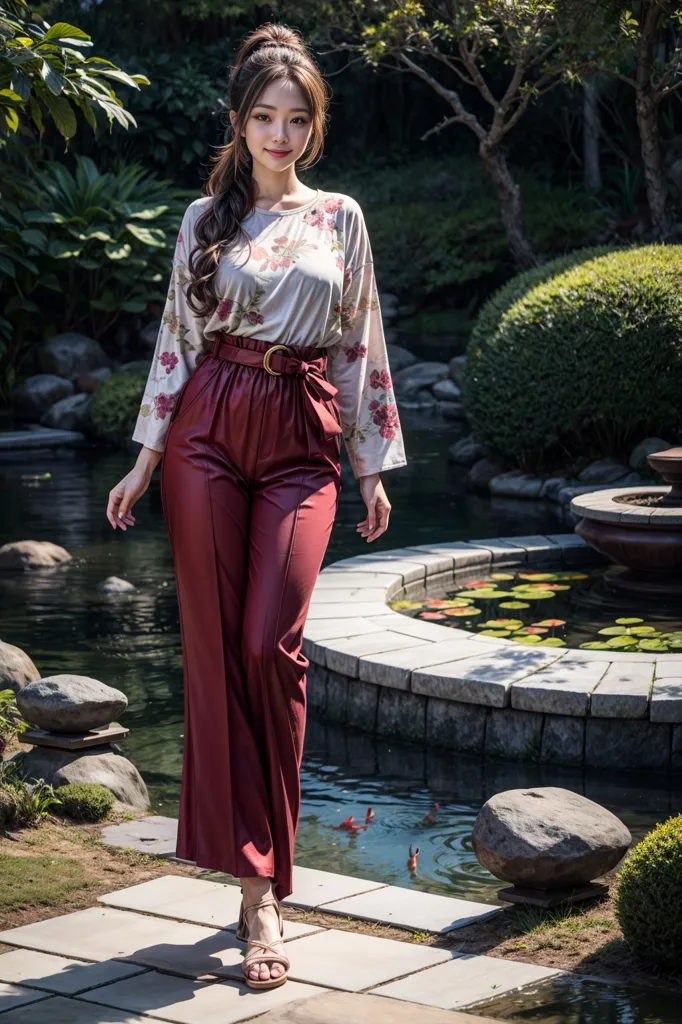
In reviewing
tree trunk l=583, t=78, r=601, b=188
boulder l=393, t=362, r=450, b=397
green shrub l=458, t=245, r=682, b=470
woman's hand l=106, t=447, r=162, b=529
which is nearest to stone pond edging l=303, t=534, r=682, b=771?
woman's hand l=106, t=447, r=162, b=529

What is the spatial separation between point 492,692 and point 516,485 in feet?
19.7

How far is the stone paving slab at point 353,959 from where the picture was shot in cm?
290

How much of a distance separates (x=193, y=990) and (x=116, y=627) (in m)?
4.46

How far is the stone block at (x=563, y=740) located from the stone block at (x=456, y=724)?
0.82ft

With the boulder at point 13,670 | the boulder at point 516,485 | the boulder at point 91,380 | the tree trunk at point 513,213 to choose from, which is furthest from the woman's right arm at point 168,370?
the boulder at point 91,380

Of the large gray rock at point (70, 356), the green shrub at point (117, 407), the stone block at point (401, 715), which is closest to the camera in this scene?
the stone block at point (401, 715)

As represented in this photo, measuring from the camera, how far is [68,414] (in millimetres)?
15430

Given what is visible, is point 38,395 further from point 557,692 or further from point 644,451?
point 557,692

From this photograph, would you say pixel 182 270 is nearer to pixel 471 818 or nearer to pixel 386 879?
pixel 386 879

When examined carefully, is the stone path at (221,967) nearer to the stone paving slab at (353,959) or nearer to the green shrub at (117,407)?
the stone paving slab at (353,959)

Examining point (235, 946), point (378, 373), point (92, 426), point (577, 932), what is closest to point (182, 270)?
point (378, 373)

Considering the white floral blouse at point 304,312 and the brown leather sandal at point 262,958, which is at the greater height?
the white floral blouse at point 304,312

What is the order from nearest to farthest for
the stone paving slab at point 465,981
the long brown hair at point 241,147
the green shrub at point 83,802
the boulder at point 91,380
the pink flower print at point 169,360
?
1. the stone paving slab at point 465,981
2. the long brown hair at point 241,147
3. the pink flower print at point 169,360
4. the green shrub at point 83,802
5. the boulder at point 91,380

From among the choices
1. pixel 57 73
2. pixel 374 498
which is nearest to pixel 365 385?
pixel 374 498
